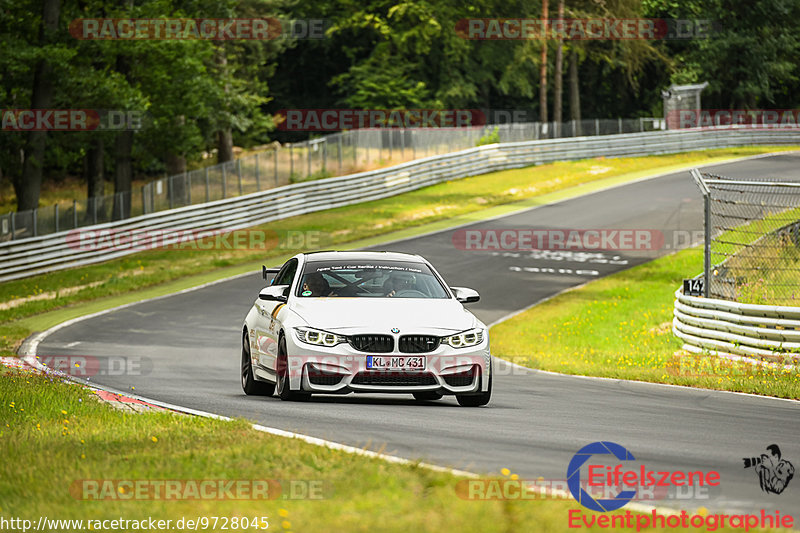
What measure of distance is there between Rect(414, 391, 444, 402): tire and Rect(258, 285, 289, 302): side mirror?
179cm

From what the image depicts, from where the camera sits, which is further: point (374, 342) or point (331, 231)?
point (331, 231)

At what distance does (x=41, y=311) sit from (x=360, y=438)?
69.2 ft

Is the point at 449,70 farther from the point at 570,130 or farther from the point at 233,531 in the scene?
the point at 233,531

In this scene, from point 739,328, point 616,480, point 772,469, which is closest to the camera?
point 616,480

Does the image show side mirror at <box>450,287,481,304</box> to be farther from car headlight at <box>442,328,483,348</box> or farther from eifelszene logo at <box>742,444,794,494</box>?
eifelszene logo at <box>742,444,794,494</box>

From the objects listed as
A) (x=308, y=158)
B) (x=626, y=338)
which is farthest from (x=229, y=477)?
(x=308, y=158)

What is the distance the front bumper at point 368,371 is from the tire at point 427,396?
241 millimetres

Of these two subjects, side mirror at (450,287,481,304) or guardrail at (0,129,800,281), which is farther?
guardrail at (0,129,800,281)

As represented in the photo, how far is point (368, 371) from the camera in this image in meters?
11.0

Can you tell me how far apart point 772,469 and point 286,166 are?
35874mm

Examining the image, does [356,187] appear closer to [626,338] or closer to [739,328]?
[626,338]

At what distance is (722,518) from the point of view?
6.31 m

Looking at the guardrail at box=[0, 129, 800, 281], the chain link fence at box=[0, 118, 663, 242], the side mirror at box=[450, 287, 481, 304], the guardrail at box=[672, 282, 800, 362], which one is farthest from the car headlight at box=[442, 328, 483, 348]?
the chain link fence at box=[0, 118, 663, 242]

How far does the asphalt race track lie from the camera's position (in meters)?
8.16
